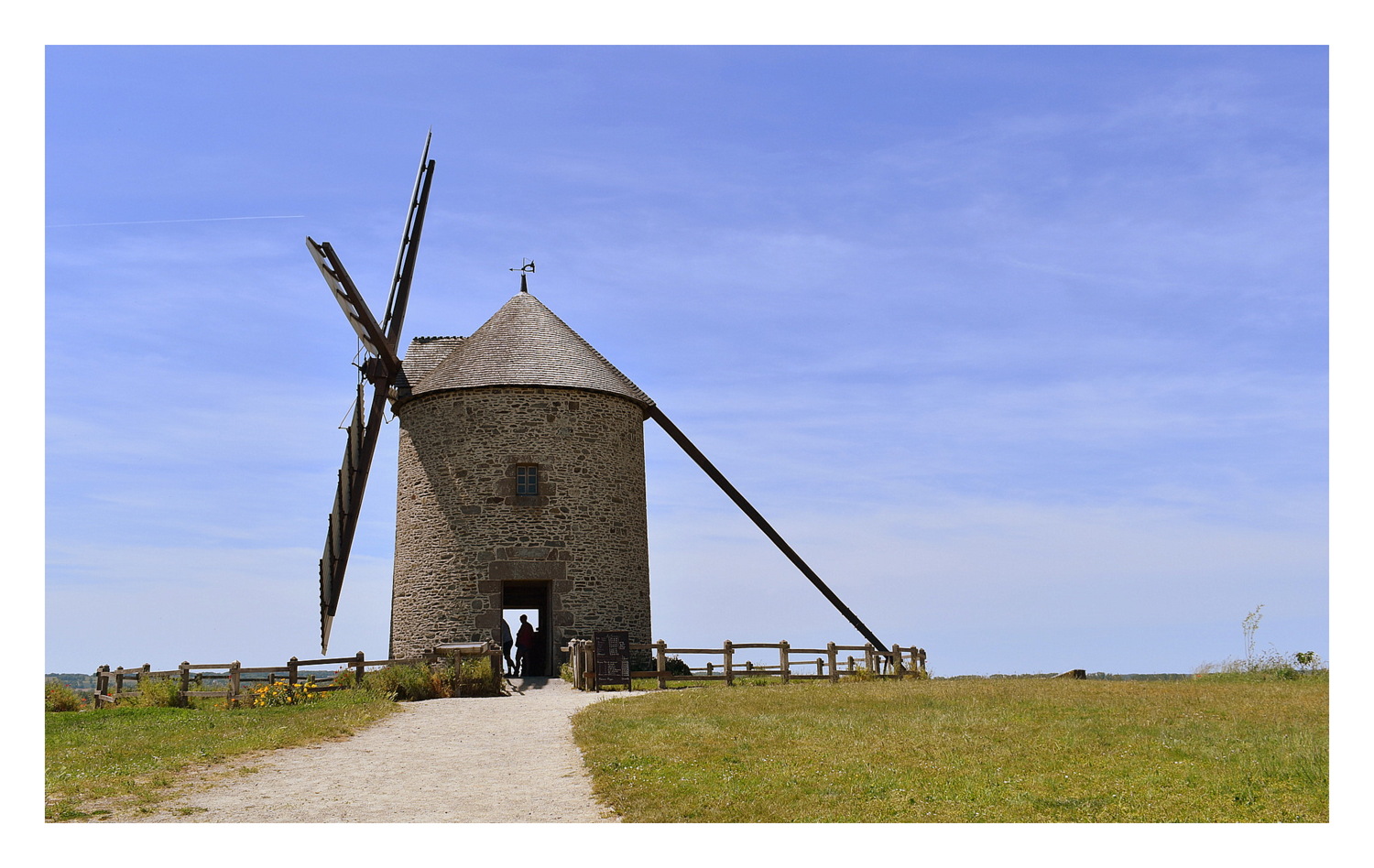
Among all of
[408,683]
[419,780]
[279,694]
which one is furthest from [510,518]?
[419,780]

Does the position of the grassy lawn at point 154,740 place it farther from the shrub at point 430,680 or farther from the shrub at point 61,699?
the shrub at point 61,699

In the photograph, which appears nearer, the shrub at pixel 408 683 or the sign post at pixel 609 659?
the shrub at pixel 408 683

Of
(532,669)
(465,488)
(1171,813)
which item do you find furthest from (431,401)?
(1171,813)

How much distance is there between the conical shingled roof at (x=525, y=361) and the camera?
83.2 feet

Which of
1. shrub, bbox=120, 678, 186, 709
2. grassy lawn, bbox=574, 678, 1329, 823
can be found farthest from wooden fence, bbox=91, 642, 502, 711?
grassy lawn, bbox=574, 678, 1329, 823

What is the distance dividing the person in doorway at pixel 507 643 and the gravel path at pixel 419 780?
26.3 ft

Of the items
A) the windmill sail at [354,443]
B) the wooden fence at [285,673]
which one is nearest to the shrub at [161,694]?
the wooden fence at [285,673]

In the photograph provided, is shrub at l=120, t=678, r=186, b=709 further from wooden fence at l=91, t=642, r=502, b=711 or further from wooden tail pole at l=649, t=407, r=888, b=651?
wooden tail pole at l=649, t=407, r=888, b=651

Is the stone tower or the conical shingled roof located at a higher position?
the conical shingled roof

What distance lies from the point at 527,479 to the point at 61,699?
33.1 ft

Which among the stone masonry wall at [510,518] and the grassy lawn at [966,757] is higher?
the stone masonry wall at [510,518]

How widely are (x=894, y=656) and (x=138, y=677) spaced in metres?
16.3

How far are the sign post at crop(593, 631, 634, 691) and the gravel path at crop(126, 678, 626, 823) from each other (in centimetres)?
534

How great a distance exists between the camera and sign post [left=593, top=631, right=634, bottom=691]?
21.8 metres
